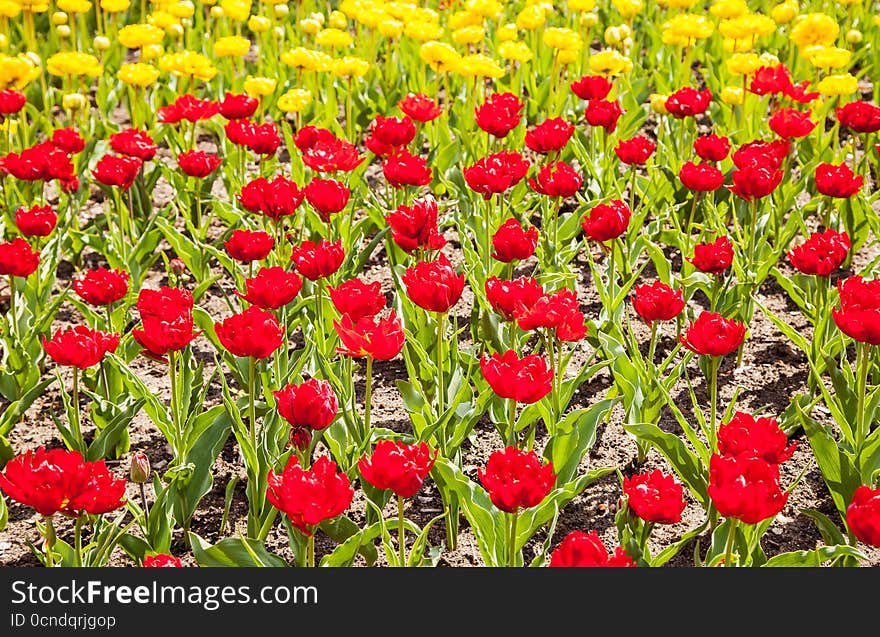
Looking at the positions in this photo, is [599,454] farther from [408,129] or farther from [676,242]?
[408,129]

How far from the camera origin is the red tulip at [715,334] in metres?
2.65

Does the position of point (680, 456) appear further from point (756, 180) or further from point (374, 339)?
point (756, 180)

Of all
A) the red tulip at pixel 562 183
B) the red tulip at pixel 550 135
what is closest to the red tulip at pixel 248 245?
the red tulip at pixel 562 183

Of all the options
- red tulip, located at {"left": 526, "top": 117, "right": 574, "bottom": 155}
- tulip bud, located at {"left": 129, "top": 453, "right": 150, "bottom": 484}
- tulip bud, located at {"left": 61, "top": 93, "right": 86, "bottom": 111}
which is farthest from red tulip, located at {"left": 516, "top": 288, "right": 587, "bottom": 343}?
tulip bud, located at {"left": 61, "top": 93, "right": 86, "bottom": 111}

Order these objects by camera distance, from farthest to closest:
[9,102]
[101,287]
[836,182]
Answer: [9,102]
[836,182]
[101,287]

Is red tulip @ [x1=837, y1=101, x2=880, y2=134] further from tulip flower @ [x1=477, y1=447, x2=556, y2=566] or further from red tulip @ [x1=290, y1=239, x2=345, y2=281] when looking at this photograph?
tulip flower @ [x1=477, y1=447, x2=556, y2=566]

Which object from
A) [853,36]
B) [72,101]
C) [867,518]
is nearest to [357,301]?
[867,518]

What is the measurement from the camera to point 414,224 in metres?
3.26

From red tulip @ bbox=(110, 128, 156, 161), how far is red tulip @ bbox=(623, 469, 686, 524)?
253cm

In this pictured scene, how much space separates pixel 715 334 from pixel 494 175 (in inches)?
45.5

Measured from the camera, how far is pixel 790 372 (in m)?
3.75

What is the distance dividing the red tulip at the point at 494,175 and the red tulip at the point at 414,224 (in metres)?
0.36
